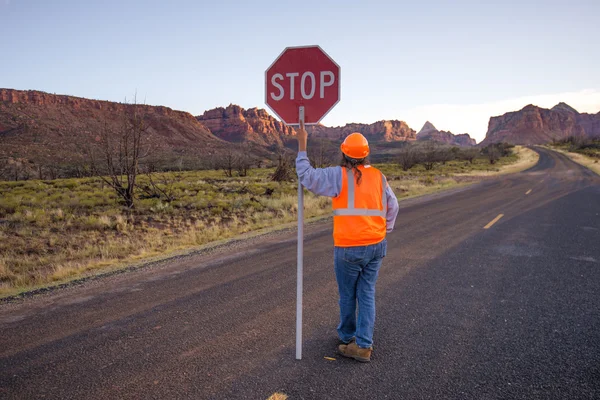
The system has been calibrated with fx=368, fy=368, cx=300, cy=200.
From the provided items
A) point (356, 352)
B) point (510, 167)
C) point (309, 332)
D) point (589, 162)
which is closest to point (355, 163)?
point (356, 352)

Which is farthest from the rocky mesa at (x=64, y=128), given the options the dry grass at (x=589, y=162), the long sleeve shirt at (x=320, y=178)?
the dry grass at (x=589, y=162)

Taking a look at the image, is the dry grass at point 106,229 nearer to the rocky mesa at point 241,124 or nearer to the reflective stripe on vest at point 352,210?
the reflective stripe on vest at point 352,210

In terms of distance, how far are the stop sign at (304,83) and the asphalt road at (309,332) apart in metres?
2.19

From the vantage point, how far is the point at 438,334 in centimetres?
374

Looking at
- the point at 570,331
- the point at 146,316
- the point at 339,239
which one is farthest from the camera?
the point at 146,316

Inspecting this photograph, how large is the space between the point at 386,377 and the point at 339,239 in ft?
3.87

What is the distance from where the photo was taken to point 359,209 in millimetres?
3141

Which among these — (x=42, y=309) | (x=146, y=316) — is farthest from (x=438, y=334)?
(x=42, y=309)

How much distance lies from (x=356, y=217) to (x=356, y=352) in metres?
1.21

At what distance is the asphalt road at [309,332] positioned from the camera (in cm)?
288

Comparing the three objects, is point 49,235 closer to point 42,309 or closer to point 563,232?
point 42,309

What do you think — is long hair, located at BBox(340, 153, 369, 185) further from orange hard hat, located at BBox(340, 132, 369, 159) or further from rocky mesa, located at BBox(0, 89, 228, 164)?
rocky mesa, located at BBox(0, 89, 228, 164)

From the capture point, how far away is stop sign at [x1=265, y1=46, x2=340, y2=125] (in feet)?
10.8

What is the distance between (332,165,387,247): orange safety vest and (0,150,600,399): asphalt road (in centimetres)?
111
